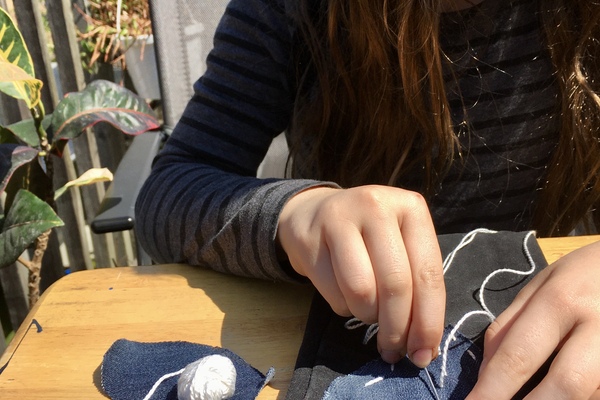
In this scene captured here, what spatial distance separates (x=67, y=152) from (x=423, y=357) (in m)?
1.16

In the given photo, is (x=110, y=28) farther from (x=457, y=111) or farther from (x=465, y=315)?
(x=465, y=315)

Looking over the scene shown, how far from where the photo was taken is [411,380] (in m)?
0.42

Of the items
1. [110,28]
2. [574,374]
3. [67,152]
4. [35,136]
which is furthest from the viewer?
[110,28]

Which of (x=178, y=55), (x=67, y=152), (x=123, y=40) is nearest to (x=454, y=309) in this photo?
(x=178, y=55)

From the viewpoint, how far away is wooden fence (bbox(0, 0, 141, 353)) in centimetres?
127

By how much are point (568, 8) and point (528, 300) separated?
0.44m

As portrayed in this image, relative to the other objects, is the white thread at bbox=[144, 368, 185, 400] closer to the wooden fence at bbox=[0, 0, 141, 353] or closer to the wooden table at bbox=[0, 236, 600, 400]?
the wooden table at bbox=[0, 236, 600, 400]

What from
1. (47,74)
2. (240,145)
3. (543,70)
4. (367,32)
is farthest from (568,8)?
(47,74)

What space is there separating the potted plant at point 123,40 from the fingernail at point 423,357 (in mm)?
1356

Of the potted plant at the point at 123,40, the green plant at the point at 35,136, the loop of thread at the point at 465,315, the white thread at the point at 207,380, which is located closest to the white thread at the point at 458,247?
the loop of thread at the point at 465,315

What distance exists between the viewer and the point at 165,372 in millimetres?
443

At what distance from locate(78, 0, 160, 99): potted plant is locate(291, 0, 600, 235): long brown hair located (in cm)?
94

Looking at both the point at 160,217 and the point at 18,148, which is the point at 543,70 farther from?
the point at 18,148

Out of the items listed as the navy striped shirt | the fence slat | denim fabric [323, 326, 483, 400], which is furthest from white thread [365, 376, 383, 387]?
the fence slat
